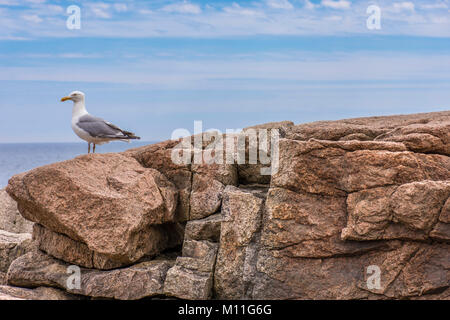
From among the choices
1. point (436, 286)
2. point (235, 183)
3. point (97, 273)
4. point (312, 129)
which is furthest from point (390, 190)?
point (97, 273)

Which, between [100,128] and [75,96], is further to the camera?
[75,96]

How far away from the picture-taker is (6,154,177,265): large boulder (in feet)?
39.7

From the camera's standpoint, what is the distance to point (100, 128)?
1349 cm

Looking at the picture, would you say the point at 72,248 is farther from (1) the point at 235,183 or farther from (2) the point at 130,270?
(1) the point at 235,183

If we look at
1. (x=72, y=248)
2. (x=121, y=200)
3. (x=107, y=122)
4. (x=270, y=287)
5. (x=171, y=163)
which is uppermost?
(x=107, y=122)

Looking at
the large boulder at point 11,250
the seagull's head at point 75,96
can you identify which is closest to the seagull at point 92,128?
the seagull's head at point 75,96

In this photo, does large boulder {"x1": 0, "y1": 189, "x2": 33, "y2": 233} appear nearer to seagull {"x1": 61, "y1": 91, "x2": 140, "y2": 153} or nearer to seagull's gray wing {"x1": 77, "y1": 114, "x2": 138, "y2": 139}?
seagull {"x1": 61, "y1": 91, "x2": 140, "y2": 153}

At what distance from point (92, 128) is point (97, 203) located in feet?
7.58

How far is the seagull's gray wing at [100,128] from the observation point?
13461mm

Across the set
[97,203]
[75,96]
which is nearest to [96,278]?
[97,203]

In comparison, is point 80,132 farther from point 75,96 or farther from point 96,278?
point 96,278

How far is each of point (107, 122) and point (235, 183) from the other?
365 centimetres

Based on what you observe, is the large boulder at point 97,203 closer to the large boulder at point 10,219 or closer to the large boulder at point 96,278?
the large boulder at point 96,278

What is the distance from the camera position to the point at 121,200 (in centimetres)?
1232
